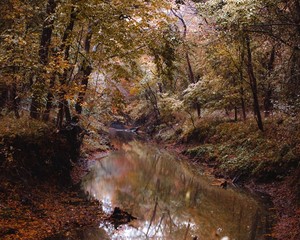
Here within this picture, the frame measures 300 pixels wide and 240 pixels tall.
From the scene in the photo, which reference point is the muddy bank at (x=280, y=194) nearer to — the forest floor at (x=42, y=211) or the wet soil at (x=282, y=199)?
the wet soil at (x=282, y=199)

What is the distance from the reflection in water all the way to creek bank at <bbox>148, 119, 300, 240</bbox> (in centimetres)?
90

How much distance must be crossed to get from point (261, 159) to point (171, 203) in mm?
5055

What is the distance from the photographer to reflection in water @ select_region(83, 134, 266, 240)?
31.1 ft

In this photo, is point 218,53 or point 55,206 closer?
point 55,206

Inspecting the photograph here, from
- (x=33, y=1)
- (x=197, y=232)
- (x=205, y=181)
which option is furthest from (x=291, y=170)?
(x=33, y=1)

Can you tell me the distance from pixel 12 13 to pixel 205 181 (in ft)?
36.3

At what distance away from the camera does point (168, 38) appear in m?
9.34

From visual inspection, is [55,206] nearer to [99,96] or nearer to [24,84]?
[24,84]

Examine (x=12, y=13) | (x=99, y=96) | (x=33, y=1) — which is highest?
(x=33, y=1)

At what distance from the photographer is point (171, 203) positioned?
40.9 ft

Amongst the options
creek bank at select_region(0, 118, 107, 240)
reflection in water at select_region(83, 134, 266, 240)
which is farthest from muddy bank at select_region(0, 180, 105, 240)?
reflection in water at select_region(83, 134, 266, 240)

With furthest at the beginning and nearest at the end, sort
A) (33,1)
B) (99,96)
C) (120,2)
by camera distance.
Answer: (99,96) → (33,1) → (120,2)

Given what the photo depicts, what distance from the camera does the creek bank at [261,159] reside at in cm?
1070

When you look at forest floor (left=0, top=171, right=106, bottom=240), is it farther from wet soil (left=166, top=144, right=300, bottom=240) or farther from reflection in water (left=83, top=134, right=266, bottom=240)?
wet soil (left=166, top=144, right=300, bottom=240)
